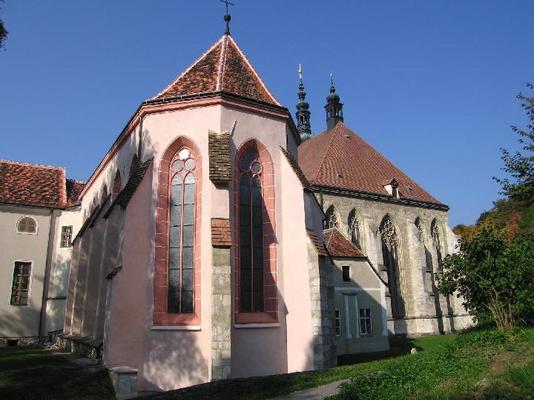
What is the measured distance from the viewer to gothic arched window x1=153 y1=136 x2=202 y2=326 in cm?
1167

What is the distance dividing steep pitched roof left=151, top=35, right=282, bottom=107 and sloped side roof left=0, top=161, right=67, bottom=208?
1484 centimetres

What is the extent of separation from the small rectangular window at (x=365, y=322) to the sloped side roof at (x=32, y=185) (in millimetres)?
17925

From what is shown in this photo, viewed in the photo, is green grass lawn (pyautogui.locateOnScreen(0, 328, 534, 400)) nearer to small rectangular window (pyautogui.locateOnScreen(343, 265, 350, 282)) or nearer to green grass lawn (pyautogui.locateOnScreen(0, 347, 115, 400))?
green grass lawn (pyautogui.locateOnScreen(0, 347, 115, 400))

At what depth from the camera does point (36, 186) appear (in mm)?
26359

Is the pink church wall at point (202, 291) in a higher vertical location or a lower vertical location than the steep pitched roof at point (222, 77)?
lower

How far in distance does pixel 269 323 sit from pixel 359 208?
59.9 feet

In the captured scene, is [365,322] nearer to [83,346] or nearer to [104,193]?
[83,346]

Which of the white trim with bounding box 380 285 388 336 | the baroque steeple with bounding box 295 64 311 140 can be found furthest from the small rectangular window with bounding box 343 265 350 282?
the baroque steeple with bounding box 295 64 311 140

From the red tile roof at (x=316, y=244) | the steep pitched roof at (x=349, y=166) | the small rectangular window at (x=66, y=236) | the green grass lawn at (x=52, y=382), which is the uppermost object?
the steep pitched roof at (x=349, y=166)

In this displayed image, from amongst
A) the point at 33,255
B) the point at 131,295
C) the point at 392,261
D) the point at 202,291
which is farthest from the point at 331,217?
the point at 131,295

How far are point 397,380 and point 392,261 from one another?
23.6 m

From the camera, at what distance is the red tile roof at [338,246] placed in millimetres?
23112

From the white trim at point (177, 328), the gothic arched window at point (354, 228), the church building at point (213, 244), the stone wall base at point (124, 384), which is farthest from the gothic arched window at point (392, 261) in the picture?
the stone wall base at point (124, 384)

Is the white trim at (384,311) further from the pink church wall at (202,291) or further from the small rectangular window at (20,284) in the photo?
the small rectangular window at (20,284)
